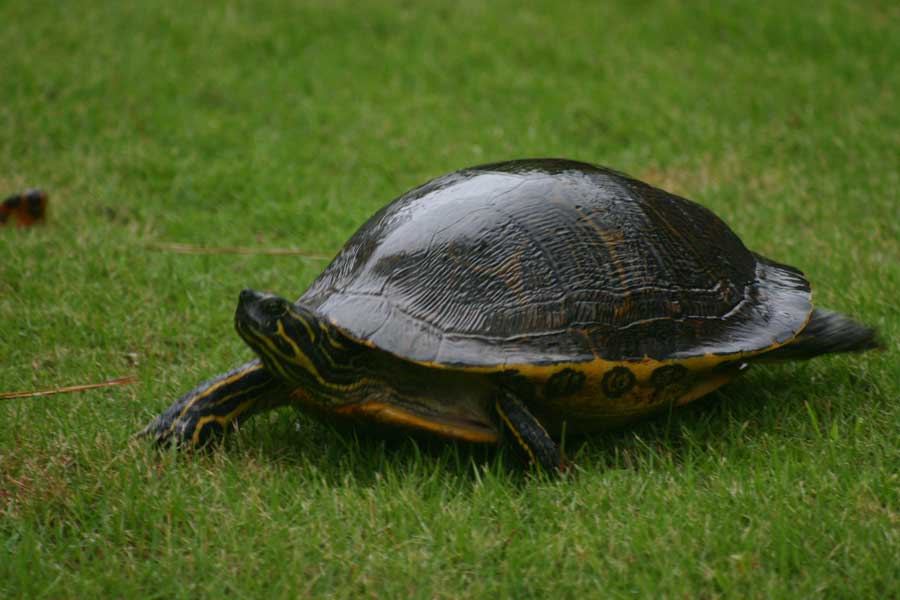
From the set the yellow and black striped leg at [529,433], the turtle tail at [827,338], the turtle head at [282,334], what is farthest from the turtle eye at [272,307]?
the turtle tail at [827,338]

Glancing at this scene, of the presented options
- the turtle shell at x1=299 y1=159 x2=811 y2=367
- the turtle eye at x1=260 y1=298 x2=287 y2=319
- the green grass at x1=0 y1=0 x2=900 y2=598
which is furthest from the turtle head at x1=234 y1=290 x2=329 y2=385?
the green grass at x1=0 y1=0 x2=900 y2=598

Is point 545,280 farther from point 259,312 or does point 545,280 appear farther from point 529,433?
point 259,312

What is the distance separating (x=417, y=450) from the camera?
9.80ft

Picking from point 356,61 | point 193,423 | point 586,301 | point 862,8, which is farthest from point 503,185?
point 862,8

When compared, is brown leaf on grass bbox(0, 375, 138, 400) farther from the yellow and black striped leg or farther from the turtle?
the yellow and black striped leg

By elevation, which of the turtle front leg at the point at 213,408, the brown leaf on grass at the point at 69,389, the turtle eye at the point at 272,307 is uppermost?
the turtle eye at the point at 272,307

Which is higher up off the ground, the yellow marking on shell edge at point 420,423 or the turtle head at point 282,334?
the turtle head at point 282,334

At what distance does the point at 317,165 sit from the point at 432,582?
434 cm

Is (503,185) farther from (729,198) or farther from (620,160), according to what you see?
(620,160)

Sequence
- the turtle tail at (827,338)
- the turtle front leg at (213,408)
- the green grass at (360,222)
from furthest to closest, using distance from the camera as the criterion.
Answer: the turtle tail at (827,338) → the turtle front leg at (213,408) → the green grass at (360,222)

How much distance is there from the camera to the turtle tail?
3.41m

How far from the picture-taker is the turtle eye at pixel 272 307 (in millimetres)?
2881

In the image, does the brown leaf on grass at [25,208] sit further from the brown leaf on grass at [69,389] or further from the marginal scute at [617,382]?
the marginal scute at [617,382]

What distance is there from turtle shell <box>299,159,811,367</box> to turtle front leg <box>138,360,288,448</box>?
1.08ft
